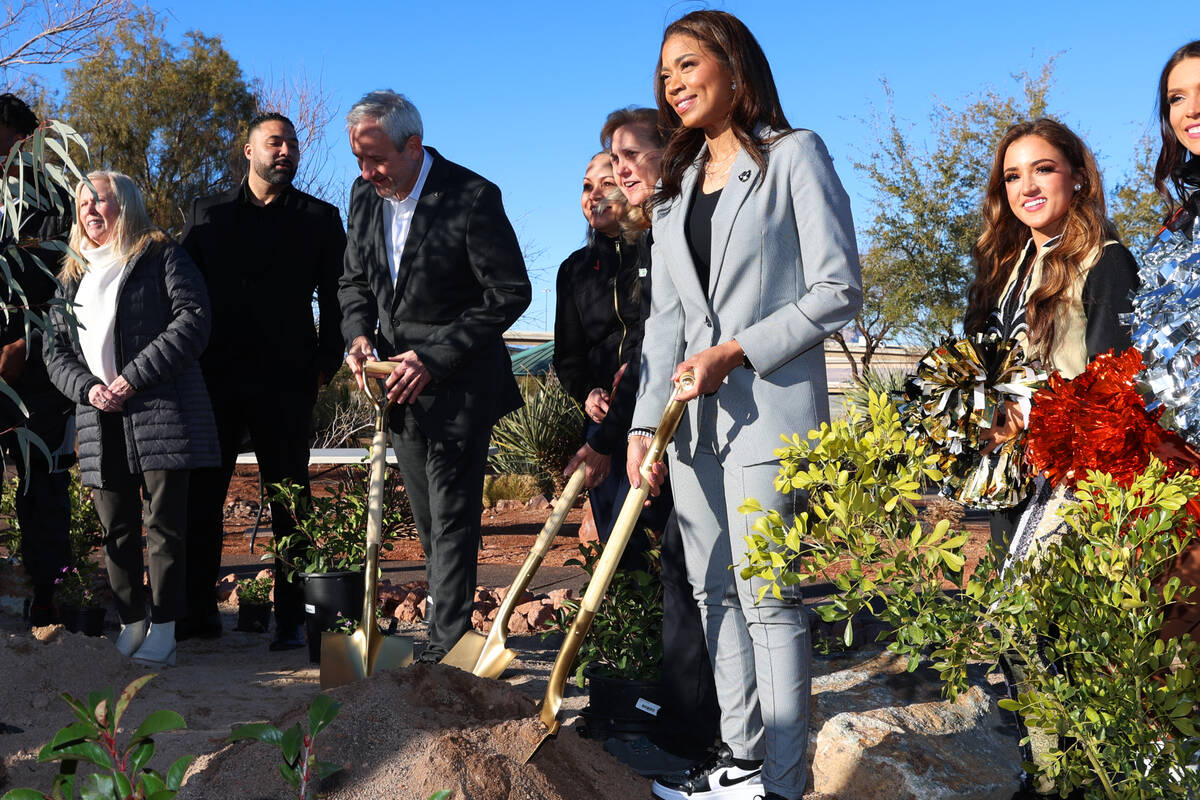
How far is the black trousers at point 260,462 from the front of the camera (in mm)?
5289

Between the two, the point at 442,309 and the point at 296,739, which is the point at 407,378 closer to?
the point at 442,309

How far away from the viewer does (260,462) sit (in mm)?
5410

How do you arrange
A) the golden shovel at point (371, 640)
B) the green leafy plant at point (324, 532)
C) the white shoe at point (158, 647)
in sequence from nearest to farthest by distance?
the golden shovel at point (371, 640) → the white shoe at point (158, 647) → the green leafy plant at point (324, 532)

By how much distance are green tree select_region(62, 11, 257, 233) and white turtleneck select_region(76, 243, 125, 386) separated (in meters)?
20.6

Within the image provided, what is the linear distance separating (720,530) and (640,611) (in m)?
1.03

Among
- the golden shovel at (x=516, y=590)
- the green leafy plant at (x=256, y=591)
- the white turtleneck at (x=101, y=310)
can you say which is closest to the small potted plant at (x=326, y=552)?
the green leafy plant at (x=256, y=591)

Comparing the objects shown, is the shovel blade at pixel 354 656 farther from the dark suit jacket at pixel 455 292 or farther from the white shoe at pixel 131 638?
the white shoe at pixel 131 638

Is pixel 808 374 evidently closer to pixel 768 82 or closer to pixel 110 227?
pixel 768 82

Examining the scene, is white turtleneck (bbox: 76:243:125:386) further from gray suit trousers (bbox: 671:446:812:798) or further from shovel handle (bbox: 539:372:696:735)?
gray suit trousers (bbox: 671:446:812:798)

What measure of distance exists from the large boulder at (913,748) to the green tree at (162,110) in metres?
23.2

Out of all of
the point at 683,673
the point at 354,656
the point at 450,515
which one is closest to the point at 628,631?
the point at 683,673

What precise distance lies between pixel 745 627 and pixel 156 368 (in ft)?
9.56

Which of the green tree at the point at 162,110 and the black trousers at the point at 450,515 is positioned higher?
the green tree at the point at 162,110

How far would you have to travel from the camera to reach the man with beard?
527cm
